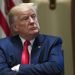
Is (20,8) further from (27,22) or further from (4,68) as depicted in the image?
(4,68)

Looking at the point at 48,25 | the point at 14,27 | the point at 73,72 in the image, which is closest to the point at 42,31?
the point at 48,25

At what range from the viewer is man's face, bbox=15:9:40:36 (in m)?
1.10

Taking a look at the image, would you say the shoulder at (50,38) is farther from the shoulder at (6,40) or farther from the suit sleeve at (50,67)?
the shoulder at (6,40)

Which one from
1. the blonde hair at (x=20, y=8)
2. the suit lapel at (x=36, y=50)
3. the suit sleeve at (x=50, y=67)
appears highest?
the blonde hair at (x=20, y=8)

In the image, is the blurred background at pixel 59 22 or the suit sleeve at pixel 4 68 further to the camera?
the blurred background at pixel 59 22

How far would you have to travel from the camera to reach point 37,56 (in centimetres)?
112

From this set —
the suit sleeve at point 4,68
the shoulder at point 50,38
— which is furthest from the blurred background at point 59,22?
the suit sleeve at point 4,68

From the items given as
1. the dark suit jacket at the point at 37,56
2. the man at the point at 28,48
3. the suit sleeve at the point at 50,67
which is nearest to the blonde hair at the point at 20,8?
the man at the point at 28,48

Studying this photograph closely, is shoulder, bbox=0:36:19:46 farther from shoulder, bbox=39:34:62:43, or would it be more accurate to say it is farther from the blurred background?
shoulder, bbox=39:34:62:43

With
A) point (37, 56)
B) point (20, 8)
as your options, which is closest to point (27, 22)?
point (20, 8)

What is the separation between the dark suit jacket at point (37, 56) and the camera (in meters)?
1.08

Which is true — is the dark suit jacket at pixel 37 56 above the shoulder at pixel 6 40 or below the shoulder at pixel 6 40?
below

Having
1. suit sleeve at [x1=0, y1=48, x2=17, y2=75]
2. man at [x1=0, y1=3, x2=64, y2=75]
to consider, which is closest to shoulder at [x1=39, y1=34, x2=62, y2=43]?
man at [x1=0, y1=3, x2=64, y2=75]

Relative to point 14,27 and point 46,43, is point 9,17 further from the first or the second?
point 46,43
